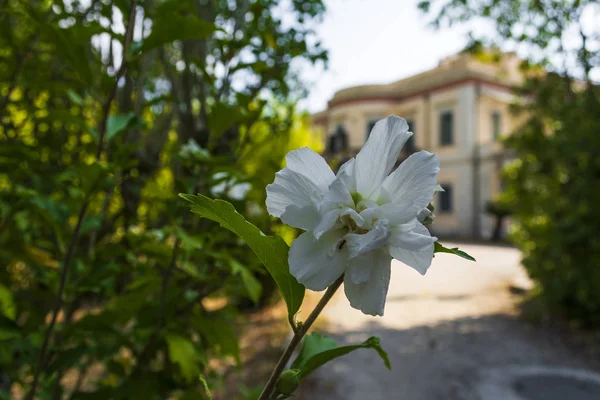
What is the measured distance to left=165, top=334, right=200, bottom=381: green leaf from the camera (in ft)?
3.88

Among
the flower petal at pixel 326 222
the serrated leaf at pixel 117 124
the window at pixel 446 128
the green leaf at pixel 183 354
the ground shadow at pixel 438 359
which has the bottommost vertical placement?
the ground shadow at pixel 438 359

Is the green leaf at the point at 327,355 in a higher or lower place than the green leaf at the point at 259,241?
lower

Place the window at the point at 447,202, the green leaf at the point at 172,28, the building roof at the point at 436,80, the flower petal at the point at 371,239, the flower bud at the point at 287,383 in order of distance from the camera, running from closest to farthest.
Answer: the flower petal at the point at 371,239
the flower bud at the point at 287,383
the green leaf at the point at 172,28
the building roof at the point at 436,80
the window at the point at 447,202

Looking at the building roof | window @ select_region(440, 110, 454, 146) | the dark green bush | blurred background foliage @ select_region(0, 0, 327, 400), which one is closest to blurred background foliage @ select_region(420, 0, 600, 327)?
the dark green bush

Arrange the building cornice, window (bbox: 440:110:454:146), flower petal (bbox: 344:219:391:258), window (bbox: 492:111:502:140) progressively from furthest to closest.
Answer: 1. window (bbox: 492:111:502:140)
2. window (bbox: 440:110:454:146)
3. the building cornice
4. flower petal (bbox: 344:219:391:258)

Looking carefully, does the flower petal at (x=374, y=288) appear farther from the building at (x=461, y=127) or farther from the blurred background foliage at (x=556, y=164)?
the building at (x=461, y=127)

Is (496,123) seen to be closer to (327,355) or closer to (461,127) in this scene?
(461,127)

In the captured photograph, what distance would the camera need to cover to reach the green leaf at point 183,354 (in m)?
1.18

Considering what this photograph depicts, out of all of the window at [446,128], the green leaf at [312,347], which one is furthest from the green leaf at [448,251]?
the window at [446,128]

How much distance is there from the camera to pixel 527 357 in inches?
172

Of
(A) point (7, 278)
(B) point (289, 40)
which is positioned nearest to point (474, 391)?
(B) point (289, 40)

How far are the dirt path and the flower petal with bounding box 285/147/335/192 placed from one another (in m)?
3.11

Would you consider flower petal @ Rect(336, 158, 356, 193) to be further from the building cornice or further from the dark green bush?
the building cornice

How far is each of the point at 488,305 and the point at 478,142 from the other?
39.0ft
